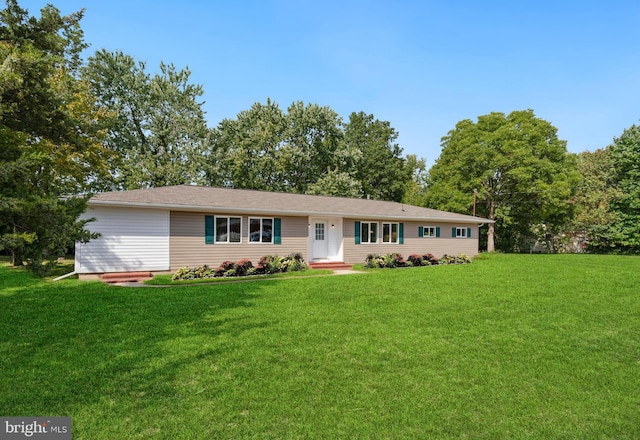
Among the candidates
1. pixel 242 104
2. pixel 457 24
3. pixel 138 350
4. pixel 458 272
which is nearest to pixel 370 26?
pixel 457 24

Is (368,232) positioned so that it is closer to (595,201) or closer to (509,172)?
(509,172)

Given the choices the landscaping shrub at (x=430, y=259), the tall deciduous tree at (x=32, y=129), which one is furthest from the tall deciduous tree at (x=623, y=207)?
the tall deciduous tree at (x=32, y=129)

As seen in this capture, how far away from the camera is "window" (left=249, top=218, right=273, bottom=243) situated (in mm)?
14461

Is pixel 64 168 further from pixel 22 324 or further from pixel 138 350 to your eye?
pixel 138 350

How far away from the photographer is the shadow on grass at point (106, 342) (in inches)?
135

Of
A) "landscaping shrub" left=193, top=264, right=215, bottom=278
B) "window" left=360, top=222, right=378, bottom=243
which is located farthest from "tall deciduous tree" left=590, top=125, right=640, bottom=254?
"landscaping shrub" left=193, top=264, right=215, bottom=278

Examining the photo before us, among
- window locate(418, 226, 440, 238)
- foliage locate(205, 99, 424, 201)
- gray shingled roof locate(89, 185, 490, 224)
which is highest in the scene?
foliage locate(205, 99, 424, 201)

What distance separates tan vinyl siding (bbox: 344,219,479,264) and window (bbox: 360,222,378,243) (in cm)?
21

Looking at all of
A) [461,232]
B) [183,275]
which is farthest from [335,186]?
[183,275]

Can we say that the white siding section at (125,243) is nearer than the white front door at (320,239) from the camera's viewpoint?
Yes

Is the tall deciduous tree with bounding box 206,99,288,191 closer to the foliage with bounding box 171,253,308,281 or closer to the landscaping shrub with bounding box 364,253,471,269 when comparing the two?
the landscaping shrub with bounding box 364,253,471,269

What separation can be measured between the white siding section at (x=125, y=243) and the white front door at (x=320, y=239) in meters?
6.54

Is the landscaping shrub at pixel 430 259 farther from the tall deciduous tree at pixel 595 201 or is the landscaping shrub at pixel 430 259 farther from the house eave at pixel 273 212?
the tall deciduous tree at pixel 595 201

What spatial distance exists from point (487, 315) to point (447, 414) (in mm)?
4091
